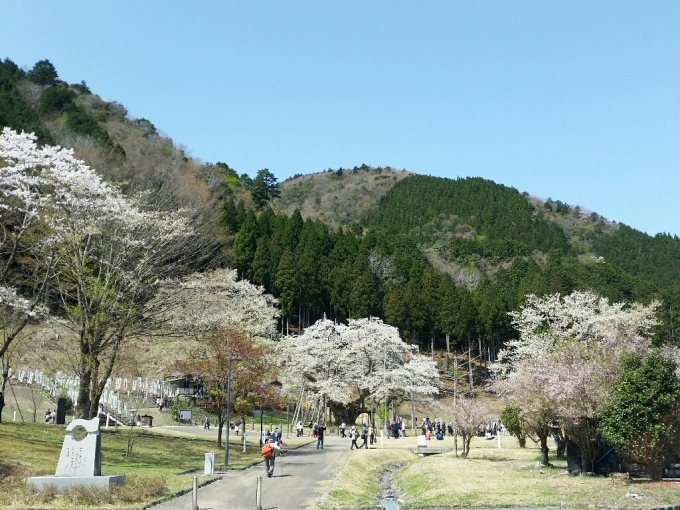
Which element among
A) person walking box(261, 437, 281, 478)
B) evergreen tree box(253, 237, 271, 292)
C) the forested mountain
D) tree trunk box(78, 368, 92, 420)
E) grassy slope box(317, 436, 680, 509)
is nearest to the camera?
grassy slope box(317, 436, 680, 509)

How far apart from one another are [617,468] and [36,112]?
239 ft

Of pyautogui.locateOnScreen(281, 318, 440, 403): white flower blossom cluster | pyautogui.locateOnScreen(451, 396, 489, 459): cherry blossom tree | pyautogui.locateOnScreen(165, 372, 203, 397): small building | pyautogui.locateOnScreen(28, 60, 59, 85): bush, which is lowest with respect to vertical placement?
pyautogui.locateOnScreen(451, 396, 489, 459): cherry blossom tree

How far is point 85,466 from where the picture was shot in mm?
15570

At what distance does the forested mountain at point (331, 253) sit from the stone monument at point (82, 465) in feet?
73.3

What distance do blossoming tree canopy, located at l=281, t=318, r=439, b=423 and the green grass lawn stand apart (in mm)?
15279

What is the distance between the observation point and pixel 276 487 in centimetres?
1848

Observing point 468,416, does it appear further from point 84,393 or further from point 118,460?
point 84,393

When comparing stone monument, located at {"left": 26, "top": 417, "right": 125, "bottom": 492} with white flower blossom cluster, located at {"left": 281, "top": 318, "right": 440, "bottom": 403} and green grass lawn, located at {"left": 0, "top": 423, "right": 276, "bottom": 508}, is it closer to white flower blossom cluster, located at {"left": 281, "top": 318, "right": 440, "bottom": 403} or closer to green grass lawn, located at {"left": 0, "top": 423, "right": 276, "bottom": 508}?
green grass lawn, located at {"left": 0, "top": 423, "right": 276, "bottom": 508}

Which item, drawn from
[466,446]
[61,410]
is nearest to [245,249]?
[61,410]

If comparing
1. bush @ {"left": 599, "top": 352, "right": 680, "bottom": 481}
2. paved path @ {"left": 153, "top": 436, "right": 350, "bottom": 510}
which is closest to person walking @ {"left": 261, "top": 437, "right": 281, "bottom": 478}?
paved path @ {"left": 153, "top": 436, "right": 350, "bottom": 510}

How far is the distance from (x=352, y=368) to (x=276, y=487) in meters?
30.4

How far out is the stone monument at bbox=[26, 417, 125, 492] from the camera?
15031mm

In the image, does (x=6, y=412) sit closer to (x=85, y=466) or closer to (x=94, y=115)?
(x=85, y=466)

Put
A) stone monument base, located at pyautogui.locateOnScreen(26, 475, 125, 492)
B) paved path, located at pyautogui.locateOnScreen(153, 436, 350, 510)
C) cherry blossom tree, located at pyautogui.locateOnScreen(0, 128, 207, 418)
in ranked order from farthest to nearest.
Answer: cherry blossom tree, located at pyautogui.locateOnScreen(0, 128, 207, 418) → paved path, located at pyautogui.locateOnScreen(153, 436, 350, 510) → stone monument base, located at pyautogui.locateOnScreen(26, 475, 125, 492)
